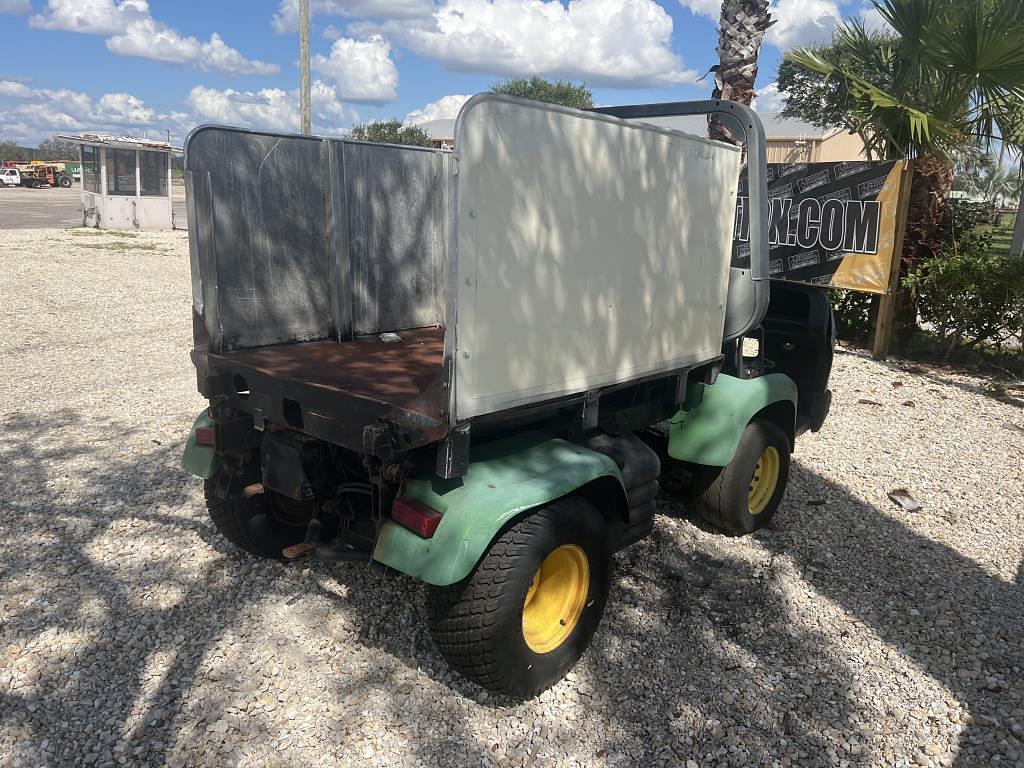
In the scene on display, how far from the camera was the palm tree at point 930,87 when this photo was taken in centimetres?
756

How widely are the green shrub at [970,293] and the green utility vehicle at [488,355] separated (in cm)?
529

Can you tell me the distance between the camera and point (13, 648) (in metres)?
3.19

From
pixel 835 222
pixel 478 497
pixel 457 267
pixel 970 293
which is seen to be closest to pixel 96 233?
pixel 835 222

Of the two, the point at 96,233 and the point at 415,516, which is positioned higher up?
the point at 96,233

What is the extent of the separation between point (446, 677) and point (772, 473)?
2432mm

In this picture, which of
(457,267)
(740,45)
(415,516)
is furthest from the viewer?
(740,45)

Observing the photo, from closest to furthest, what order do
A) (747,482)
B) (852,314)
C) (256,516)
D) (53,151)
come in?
(256,516) → (747,482) → (852,314) → (53,151)

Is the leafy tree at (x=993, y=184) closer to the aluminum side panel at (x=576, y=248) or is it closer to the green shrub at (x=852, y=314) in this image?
the green shrub at (x=852, y=314)

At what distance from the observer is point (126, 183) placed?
2098cm

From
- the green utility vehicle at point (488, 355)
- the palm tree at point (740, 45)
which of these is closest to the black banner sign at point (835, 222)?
the palm tree at point (740, 45)

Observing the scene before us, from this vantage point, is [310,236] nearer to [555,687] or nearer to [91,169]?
[555,687]

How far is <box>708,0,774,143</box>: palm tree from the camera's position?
7805mm

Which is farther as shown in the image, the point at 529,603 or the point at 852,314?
the point at 852,314

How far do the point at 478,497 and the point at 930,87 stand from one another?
27.9ft
